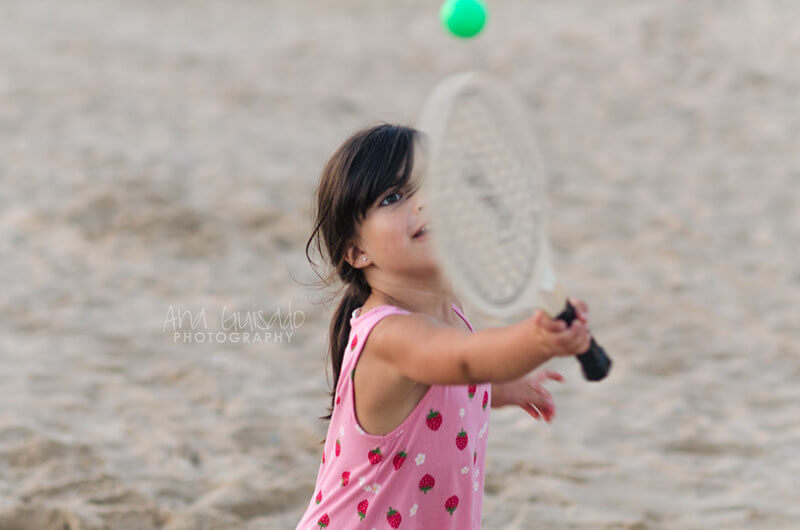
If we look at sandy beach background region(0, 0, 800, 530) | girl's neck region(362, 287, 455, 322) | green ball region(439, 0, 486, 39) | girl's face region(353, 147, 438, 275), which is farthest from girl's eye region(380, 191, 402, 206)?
sandy beach background region(0, 0, 800, 530)

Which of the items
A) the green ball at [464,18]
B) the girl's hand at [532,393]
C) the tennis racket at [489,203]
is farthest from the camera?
the green ball at [464,18]

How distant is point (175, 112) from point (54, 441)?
4.61m

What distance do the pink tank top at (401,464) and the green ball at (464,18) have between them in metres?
1.03

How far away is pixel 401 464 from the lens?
5.39ft

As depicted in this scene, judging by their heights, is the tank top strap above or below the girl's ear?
below

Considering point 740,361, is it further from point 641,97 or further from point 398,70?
point 398,70

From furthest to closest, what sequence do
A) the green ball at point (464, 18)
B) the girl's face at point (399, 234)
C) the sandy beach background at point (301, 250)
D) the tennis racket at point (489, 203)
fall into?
the sandy beach background at point (301, 250) → the green ball at point (464, 18) → the girl's face at point (399, 234) → the tennis racket at point (489, 203)

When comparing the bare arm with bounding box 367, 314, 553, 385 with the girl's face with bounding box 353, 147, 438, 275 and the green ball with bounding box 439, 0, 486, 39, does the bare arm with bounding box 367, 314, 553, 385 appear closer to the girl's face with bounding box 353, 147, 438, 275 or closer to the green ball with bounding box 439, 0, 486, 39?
the girl's face with bounding box 353, 147, 438, 275

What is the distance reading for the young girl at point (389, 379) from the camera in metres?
1.57

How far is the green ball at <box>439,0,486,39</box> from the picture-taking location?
2.46 meters

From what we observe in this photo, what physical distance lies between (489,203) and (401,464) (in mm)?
577

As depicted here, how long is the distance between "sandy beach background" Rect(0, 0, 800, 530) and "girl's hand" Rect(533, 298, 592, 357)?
1.69m

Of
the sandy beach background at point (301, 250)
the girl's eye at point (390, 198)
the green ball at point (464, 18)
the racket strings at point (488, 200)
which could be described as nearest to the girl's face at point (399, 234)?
the girl's eye at point (390, 198)

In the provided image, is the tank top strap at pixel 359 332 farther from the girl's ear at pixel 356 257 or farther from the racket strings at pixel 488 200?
the racket strings at pixel 488 200
